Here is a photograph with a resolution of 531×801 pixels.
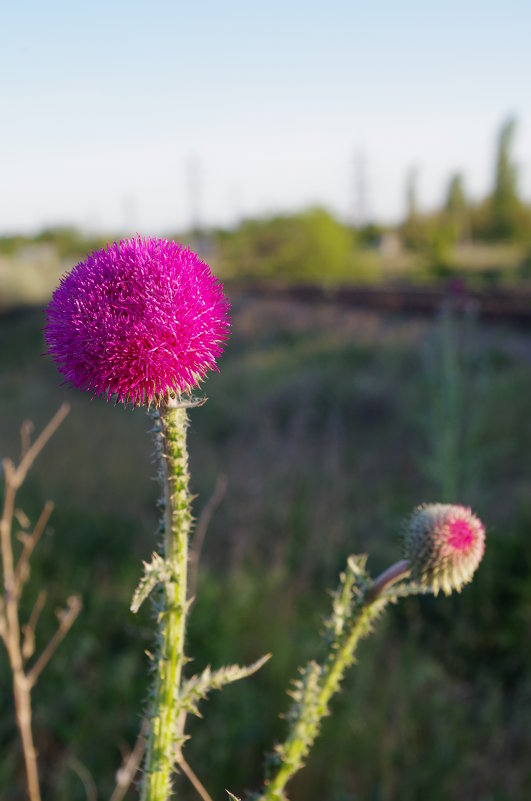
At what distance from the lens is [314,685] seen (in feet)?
4.03

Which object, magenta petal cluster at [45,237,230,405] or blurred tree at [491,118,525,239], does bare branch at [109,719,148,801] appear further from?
blurred tree at [491,118,525,239]

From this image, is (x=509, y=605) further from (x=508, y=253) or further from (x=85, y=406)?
(x=508, y=253)

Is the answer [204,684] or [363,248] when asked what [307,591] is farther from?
[363,248]

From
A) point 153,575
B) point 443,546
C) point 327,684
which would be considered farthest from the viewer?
point 443,546

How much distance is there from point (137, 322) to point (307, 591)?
5.43 m

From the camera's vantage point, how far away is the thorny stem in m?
1.20

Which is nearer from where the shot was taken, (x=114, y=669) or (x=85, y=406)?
(x=114, y=669)

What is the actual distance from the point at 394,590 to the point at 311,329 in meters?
→ 18.5

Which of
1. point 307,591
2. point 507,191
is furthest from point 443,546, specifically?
point 507,191

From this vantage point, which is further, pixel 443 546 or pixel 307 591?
pixel 307 591

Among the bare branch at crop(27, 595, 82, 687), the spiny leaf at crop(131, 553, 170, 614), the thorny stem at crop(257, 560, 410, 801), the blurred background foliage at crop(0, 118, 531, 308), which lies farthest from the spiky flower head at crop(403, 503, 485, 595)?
the blurred background foliage at crop(0, 118, 531, 308)

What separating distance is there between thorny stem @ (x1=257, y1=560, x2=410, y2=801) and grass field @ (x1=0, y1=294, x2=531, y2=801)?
18.9 inches

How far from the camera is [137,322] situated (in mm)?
1082

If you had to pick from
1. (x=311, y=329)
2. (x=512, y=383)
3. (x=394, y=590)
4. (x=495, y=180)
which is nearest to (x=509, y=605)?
(x=394, y=590)
